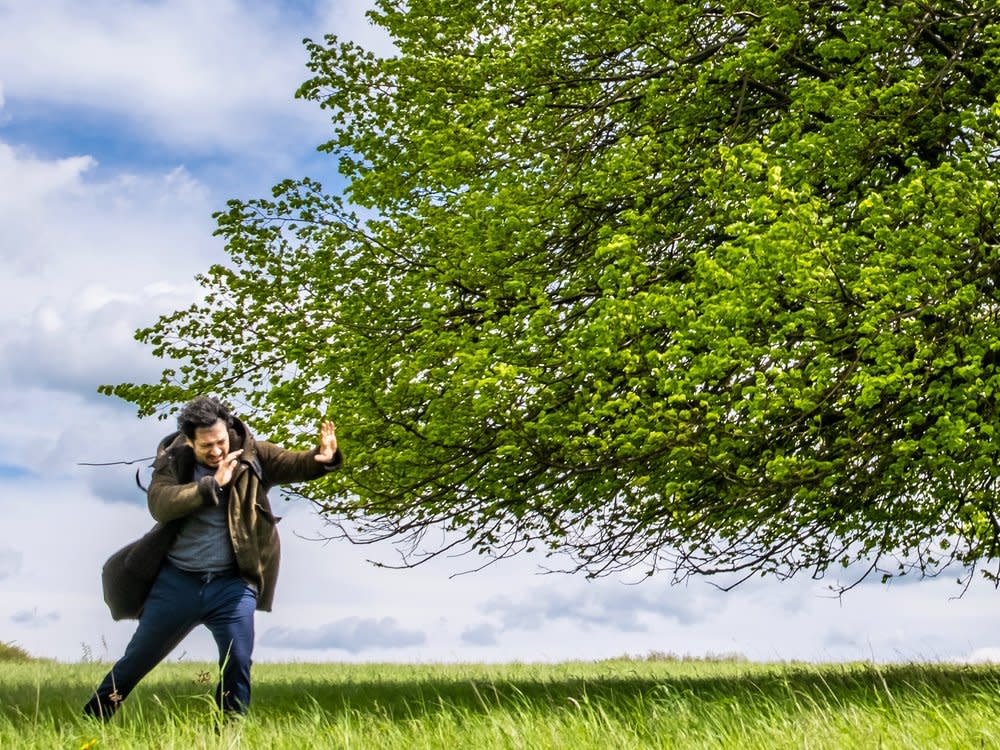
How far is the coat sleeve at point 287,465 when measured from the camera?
7105 millimetres

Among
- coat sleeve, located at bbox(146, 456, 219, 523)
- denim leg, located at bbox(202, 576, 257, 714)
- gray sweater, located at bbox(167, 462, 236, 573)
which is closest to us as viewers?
coat sleeve, located at bbox(146, 456, 219, 523)

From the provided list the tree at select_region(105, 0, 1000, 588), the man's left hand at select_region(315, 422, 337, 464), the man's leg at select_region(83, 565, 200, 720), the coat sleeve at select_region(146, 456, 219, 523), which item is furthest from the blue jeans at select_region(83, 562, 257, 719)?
the tree at select_region(105, 0, 1000, 588)

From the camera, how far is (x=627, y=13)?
11.7 m

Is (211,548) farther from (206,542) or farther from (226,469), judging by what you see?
(226,469)

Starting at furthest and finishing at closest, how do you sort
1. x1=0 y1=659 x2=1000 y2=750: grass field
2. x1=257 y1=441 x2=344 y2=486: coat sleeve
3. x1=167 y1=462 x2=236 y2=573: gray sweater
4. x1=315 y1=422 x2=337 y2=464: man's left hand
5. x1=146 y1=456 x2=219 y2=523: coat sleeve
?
x1=257 y1=441 x2=344 y2=486: coat sleeve, x1=315 y1=422 x2=337 y2=464: man's left hand, x1=167 y1=462 x2=236 y2=573: gray sweater, x1=146 y1=456 x2=219 y2=523: coat sleeve, x1=0 y1=659 x2=1000 y2=750: grass field

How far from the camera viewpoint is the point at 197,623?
22.5 feet

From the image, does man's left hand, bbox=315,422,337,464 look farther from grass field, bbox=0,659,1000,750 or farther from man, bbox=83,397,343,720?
grass field, bbox=0,659,1000,750

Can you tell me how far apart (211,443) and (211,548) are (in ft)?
2.16

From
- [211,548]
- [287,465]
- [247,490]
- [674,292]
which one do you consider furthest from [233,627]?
[674,292]

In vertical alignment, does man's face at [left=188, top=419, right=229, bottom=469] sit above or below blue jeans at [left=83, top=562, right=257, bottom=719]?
above

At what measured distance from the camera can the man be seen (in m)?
6.60

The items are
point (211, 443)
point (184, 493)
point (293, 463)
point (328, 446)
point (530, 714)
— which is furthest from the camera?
point (530, 714)

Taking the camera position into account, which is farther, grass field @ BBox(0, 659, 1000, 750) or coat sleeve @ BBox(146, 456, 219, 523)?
coat sleeve @ BBox(146, 456, 219, 523)

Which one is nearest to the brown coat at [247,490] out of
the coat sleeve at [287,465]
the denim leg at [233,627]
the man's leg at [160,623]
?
the coat sleeve at [287,465]
